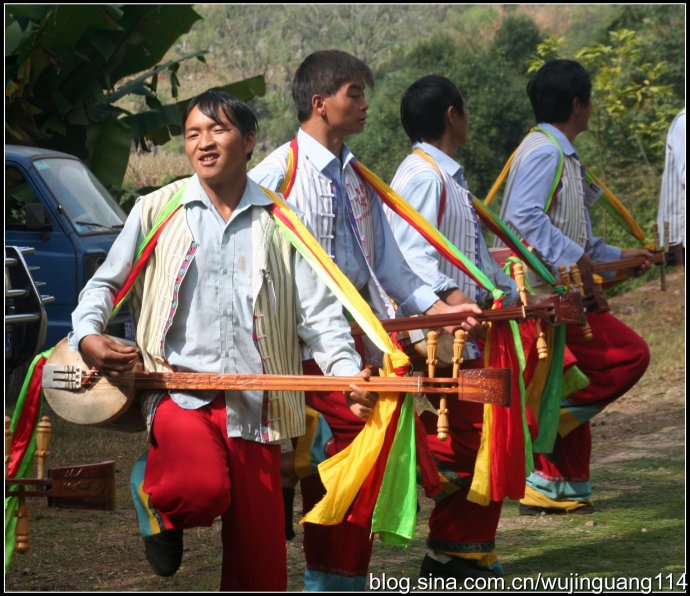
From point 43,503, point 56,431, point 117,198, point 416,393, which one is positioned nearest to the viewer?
point 416,393

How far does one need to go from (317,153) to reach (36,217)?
6098 mm

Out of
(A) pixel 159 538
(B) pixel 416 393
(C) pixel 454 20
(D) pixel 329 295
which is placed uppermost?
(C) pixel 454 20

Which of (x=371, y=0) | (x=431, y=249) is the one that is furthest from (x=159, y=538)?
(x=371, y=0)

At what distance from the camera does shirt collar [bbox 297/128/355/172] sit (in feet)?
18.0

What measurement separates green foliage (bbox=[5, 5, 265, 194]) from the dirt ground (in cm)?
354

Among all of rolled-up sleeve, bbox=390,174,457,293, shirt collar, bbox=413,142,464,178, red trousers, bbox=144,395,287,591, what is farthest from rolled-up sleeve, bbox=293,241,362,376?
shirt collar, bbox=413,142,464,178

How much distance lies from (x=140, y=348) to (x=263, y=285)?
490 millimetres

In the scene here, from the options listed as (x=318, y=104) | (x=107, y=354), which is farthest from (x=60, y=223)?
(x=107, y=354)

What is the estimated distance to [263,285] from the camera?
4.54 metres

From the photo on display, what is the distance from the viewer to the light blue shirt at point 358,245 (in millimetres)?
5453

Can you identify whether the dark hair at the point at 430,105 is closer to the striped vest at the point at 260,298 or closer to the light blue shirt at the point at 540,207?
the light blue shirt at the point at 540,207

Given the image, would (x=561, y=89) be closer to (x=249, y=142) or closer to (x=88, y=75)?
(x=249, y=142)

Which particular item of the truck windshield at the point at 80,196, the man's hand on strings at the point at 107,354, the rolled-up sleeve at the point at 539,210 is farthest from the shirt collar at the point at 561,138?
the truck windshield at the point at 80,196

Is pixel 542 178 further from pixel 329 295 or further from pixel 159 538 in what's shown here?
pixel 159 538
